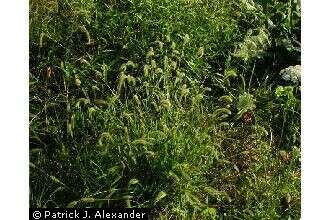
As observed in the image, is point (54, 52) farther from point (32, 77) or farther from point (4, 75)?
point (4, 75)

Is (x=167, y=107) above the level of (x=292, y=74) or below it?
below

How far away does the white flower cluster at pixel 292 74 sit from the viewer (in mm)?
4410

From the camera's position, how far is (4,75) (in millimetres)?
3936

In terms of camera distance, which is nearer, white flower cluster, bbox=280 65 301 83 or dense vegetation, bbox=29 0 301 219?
dense vegetation, bbox=29 0 301 219

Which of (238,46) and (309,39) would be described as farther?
(238,46)

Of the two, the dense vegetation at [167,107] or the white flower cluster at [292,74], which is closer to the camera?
the dense vegetation at [167,107]

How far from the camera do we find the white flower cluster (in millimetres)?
4410

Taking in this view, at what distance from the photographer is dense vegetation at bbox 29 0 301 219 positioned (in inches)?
158

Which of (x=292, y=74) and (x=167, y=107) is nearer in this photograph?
(x=167, y=107)

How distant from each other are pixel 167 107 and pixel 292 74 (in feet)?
2.59

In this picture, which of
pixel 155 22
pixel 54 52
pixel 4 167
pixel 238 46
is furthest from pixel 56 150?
pixel 238 46

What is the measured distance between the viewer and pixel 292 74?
174 inches

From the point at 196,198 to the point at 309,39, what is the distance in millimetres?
1040

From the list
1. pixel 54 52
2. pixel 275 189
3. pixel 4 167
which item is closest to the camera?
pixel 4 167
